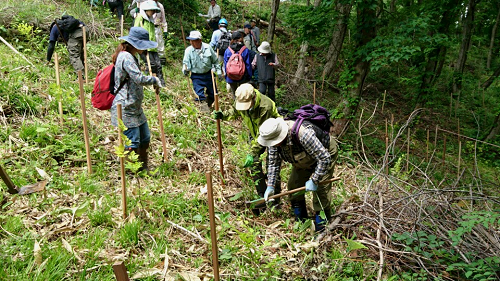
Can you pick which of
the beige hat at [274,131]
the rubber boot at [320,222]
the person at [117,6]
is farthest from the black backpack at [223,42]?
the rubber boot at [320,222]

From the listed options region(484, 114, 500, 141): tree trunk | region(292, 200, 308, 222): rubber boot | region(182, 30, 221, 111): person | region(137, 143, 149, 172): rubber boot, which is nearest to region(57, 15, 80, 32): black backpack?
region(182, 30, 221, 111): person

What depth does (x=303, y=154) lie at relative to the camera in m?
3.65

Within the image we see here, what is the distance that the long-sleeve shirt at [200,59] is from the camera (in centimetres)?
658

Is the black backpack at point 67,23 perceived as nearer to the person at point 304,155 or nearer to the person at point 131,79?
the person at point 131,79

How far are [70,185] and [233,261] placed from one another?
2311 mm

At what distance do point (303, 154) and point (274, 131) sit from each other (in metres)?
0.50

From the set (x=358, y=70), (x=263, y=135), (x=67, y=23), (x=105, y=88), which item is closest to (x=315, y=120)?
(x=263, y=135)

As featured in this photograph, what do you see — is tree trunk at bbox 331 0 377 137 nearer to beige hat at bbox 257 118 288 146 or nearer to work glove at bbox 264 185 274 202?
work glove at bbox 264 185 274 202

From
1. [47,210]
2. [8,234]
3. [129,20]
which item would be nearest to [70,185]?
[47,210]

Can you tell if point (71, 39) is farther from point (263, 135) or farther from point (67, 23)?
point (263, 135)

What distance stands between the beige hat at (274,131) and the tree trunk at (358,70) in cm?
450

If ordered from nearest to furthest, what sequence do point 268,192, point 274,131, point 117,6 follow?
point 274,131, point 268,192, point 117,6

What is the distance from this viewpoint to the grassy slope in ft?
9.49

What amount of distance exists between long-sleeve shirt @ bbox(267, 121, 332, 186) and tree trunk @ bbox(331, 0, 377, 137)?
165 inches
